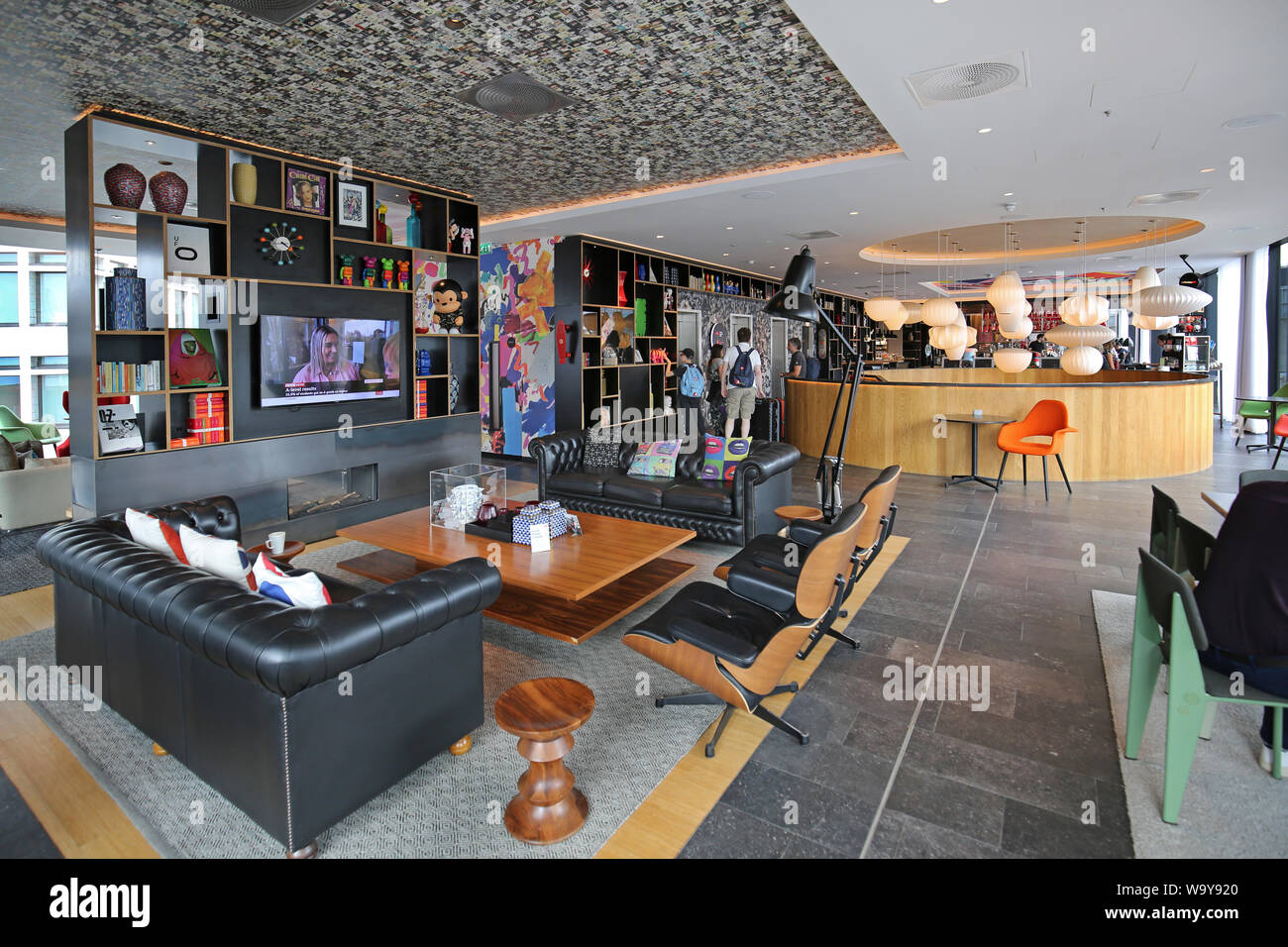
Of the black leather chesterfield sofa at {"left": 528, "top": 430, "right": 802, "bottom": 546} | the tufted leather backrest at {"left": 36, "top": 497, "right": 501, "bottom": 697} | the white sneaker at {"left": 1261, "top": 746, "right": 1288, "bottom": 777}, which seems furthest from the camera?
the black leather chesterfield sofa at {"left": 528, "top": 430, "right": 802, "bottom": 546}

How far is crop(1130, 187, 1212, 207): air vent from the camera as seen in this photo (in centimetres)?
713

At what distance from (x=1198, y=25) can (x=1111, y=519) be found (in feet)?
14.3

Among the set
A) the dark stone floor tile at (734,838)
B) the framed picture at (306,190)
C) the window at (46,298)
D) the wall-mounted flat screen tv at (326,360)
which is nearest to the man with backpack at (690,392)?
the wall-mounted flat screen tv at (326,360)

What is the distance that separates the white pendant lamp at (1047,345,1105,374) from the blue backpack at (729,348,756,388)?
4.08m

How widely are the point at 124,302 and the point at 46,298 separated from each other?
7.12 m

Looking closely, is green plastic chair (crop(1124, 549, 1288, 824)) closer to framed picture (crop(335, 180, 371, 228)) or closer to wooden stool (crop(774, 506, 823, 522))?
wooden stool (crop(774, 506, 823, 522))

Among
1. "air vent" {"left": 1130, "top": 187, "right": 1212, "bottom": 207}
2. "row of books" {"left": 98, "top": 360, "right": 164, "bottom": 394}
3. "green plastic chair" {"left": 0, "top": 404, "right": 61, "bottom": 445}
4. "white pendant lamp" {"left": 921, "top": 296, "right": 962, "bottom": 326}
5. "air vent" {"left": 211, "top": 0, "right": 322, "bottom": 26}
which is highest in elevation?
"air vent" {"left": 1130, "top": 187, "right": 1212, "bottom": 207}

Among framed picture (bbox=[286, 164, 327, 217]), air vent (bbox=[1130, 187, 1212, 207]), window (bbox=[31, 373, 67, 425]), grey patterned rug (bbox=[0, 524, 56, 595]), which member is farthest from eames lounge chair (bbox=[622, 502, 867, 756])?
window (bbox=[31, 373, 67, 425])

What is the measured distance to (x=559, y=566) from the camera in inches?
155

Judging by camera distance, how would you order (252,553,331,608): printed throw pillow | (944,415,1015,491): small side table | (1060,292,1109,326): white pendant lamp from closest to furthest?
(252,553,331,608): printed throw pillow → (944,415,1015,491): small side table → (1060,292,1109,326): white pendant lamp

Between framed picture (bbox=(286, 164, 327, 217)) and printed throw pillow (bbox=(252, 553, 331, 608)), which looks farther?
framed picture (bbox=(286, 164, 327, 217))

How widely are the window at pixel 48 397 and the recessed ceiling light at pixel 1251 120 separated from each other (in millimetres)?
13294

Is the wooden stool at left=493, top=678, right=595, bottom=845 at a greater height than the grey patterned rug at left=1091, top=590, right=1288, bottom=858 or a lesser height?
greater

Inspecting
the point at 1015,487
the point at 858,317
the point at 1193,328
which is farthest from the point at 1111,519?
the point at 858,317
